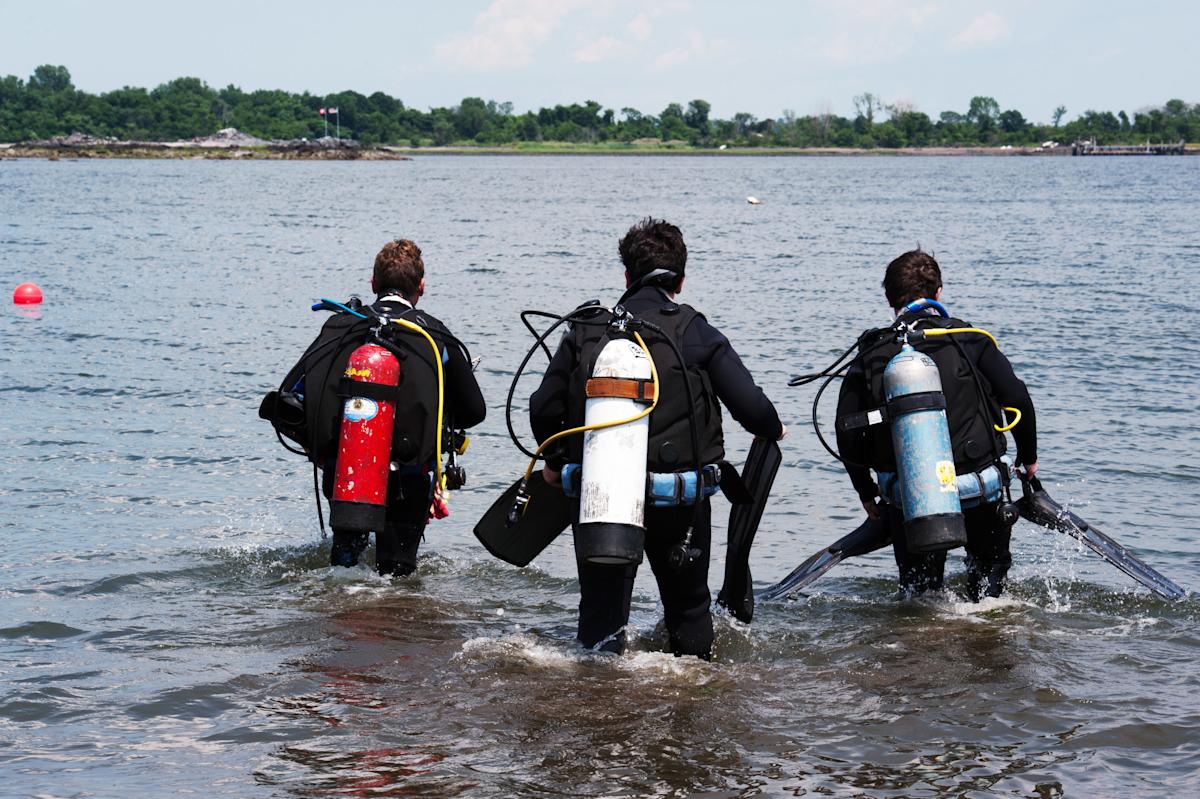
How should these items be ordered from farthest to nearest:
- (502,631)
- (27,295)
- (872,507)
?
1. (27,295)
2. (502,631)
3. (872,507)

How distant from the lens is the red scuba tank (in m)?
7.54

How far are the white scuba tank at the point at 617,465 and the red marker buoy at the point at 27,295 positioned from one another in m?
24.5

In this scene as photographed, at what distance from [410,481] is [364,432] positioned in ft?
1.83

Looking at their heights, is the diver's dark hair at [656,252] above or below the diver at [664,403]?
above

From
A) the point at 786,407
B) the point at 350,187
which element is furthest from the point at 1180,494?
the point at 350,187

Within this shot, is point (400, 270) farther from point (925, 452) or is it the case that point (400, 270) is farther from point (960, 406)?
point (960, 406)

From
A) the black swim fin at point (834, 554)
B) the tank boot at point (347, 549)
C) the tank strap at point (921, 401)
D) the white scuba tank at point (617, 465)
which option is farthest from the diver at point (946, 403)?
the tank boot at point (347, 549)

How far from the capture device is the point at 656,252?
21.1ft

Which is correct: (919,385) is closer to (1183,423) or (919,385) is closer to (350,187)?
(1183,423)

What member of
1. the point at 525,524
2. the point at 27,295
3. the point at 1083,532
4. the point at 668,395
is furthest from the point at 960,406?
the point at 27,295

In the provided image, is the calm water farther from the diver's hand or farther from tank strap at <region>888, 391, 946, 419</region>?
tank strap at <region>888, 391, 946, 419</region>

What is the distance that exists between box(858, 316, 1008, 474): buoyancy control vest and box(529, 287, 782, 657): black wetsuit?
109cm

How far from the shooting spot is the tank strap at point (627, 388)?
20.1 ft

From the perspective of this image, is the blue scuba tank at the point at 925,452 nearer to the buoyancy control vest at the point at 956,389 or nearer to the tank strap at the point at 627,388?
the buoyancy control vest at the point at 956,389
